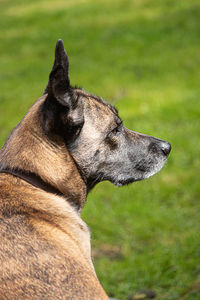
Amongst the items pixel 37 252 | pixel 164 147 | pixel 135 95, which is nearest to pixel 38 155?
pixel 37 252

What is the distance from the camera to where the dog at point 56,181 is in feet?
9.27

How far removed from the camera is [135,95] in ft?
40.0

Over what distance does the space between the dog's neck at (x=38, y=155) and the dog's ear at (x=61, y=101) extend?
103 mm

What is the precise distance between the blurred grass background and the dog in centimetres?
198

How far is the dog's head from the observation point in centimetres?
320

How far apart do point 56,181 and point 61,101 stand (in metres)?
0.59

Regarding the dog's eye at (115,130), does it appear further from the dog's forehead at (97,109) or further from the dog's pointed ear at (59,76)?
the dog's pointed ear at (59,76)

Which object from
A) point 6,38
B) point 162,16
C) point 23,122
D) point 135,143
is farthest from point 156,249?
point 6,38

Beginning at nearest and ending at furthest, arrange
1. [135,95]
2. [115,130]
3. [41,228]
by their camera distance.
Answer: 1. [41,228]
2. [115,130]
3. [135,95]

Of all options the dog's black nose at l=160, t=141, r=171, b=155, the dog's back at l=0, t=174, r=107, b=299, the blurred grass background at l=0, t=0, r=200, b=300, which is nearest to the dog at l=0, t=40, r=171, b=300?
the dog's back at l=0, t=174, r=107, b=299

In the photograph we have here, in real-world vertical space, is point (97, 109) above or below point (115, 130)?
above

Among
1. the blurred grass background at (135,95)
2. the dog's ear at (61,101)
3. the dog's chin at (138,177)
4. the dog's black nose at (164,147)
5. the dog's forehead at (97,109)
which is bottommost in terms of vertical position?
the blurred grass background at (135,95)

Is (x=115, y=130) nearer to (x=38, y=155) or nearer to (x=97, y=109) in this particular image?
(x=97, y=109)

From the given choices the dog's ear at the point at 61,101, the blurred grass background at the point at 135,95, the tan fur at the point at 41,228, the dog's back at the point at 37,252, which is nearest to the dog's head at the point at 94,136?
the dog's ear at the point at 61,101
